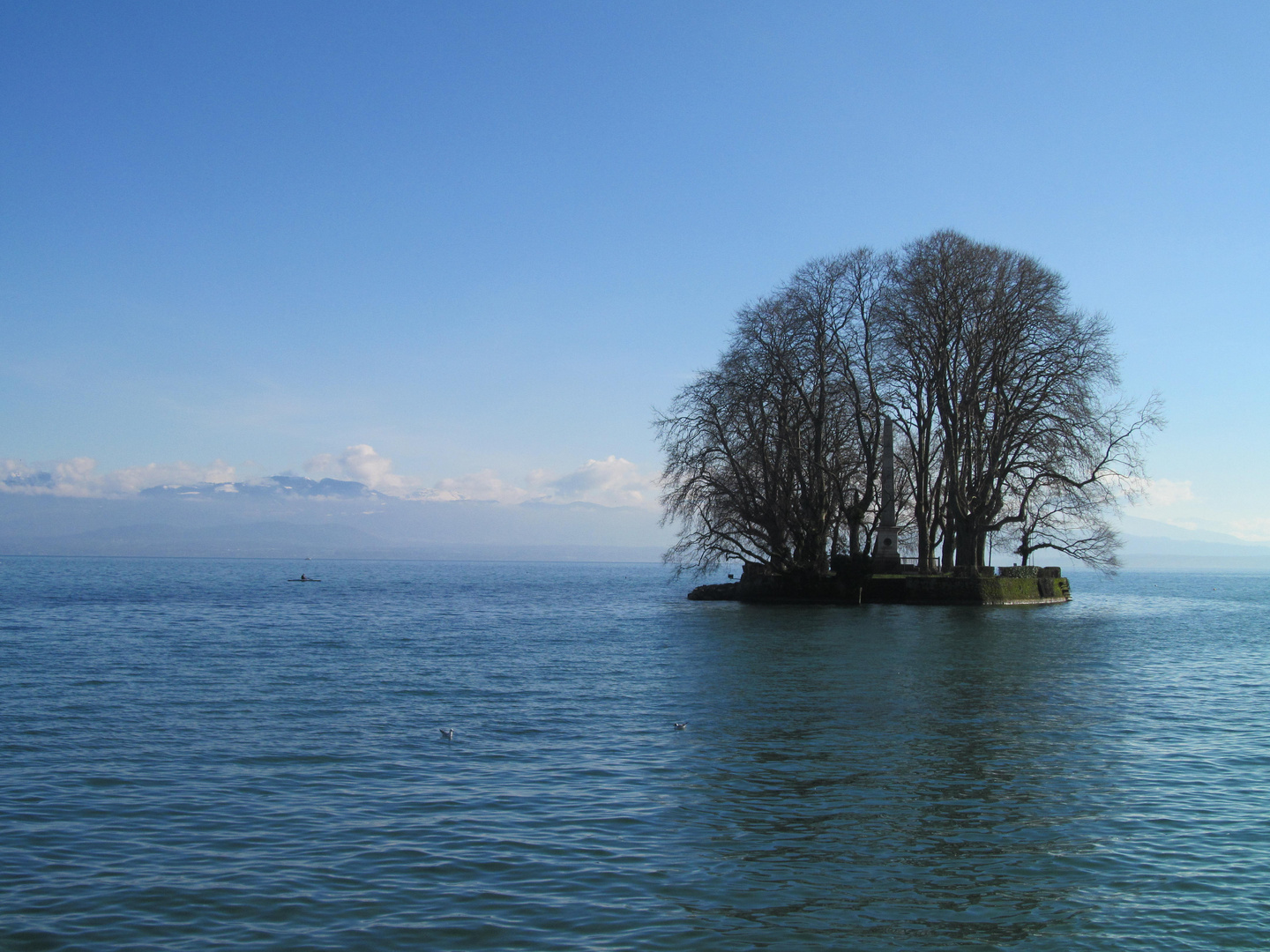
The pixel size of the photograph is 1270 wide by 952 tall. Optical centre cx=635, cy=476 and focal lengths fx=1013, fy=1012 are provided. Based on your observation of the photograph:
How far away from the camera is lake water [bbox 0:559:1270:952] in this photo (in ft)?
28.3

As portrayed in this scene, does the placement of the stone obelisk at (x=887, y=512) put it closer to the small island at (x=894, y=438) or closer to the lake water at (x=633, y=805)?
the small island at (x=894, y=438)

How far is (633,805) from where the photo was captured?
40.4 ft

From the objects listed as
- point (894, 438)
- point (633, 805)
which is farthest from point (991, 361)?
point (633, 805)

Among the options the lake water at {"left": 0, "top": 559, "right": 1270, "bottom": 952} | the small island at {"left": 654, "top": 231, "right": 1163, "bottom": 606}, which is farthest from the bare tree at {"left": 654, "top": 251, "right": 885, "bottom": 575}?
the lake water at {"left": 0, "top": 559, "right": 1270, "bottom": 952}

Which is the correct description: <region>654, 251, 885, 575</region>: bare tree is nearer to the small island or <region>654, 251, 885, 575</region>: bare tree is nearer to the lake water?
the small island

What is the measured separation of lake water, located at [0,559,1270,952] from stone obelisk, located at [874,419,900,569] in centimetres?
2637

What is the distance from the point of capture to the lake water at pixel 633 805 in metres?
8.63

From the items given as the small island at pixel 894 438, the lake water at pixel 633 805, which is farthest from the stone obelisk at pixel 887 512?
the lake water at pixel 633 805

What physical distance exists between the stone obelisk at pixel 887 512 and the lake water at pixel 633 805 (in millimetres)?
26369

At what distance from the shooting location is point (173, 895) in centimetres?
921

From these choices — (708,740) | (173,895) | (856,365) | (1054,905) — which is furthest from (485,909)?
(856,365)

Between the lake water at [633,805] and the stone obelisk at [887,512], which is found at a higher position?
the stone obelisk at [887,512]

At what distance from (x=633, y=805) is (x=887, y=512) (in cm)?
4507

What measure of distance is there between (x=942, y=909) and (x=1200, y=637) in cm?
3740
